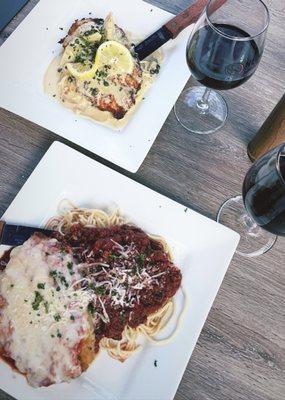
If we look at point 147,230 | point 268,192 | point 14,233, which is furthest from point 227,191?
point 14,233

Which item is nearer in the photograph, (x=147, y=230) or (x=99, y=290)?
(x=99, y=290)

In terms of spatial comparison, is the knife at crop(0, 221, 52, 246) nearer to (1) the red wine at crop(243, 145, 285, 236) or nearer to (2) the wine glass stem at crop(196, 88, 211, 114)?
(1) the red wine at crop(243, 145, 285, 236)

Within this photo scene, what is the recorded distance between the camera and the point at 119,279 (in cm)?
114

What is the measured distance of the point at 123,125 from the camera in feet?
4.73

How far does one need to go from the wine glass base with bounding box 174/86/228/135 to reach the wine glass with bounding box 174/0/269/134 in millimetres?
218

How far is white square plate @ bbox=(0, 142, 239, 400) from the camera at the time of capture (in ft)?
3.59

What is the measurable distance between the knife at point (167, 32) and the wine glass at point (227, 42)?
0.27 m

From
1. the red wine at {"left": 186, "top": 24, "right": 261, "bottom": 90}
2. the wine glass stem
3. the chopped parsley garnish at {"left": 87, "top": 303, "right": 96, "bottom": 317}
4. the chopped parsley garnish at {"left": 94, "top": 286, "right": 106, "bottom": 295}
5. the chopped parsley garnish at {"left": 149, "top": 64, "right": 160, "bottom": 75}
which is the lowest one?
the chopped parsley garnish at {"left": 87, "top": 303, "right": 96, "bottom": 317}

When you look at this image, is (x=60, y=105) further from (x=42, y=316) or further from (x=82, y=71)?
(x=42, y=316)

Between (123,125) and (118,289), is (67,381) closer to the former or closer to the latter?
(118,289)

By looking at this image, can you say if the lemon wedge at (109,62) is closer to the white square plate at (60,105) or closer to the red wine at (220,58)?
the white square plate at (60,105)

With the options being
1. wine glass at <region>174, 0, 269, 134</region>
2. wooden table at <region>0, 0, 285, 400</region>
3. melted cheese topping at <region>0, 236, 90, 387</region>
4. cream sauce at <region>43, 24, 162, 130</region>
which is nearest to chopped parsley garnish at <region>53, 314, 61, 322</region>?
melted cheese topping at <region>0, 236, 90, 387</region>

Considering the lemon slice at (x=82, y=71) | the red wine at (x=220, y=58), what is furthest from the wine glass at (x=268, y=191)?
the lemon slice at (x=82, y=71)

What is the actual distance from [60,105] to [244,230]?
27.6 inches
